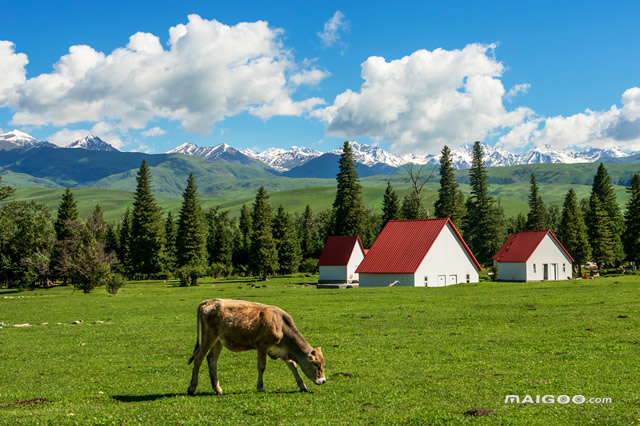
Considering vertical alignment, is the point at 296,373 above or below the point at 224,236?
below

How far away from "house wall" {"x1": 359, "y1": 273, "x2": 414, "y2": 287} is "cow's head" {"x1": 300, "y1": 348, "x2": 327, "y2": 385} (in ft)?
175

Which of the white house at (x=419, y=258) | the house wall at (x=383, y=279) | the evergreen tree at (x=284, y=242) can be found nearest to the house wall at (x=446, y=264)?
the white house at (x=419, y=258)

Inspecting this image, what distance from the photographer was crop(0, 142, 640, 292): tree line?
90.0m

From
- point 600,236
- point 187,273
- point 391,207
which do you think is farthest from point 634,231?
point 187,273

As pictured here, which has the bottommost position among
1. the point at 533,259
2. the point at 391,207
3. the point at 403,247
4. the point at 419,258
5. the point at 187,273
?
the point at 187,273

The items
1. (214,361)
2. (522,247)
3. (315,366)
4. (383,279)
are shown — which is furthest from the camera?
(522,247)

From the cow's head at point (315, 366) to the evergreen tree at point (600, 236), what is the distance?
10253 cm

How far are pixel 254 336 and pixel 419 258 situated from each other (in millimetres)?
55243

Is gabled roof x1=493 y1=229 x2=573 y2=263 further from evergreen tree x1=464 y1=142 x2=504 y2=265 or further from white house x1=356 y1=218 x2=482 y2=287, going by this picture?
evergreen tree x1=464 y1=142 x2=504 y2=265

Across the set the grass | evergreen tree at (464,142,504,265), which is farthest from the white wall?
the grass

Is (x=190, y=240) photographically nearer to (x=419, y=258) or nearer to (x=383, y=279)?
(x=383, y=279)

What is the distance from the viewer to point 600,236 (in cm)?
10188

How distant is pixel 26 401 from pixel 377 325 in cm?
1822

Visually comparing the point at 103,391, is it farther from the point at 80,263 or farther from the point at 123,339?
the point at 80,263
